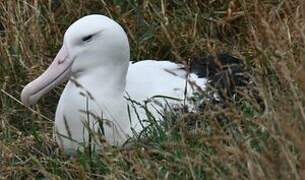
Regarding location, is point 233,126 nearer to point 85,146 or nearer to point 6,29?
point 85,146

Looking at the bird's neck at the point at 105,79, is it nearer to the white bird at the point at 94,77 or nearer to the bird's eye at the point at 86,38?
the white bird at the point at 94,77

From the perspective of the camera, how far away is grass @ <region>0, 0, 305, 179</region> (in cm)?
335

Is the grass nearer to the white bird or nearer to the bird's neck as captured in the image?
the white bird

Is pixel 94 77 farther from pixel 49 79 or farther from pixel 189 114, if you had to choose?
pixel 189 114

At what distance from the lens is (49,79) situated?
15.5 ft

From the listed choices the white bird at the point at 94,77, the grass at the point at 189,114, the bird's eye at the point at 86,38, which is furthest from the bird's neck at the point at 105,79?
the grass at the point at 189,114

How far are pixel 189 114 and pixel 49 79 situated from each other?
1110mm

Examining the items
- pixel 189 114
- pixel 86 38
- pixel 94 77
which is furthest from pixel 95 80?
pixel 189 114

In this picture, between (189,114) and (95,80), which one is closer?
(189,114)

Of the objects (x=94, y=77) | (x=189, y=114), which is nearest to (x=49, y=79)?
(x=94, y=77)

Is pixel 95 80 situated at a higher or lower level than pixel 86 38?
lower

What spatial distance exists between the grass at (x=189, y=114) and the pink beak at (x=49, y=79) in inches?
4.7

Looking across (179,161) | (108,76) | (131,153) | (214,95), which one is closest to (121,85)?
(108,76)

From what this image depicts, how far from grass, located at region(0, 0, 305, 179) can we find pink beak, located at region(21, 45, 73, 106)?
0.12 m
